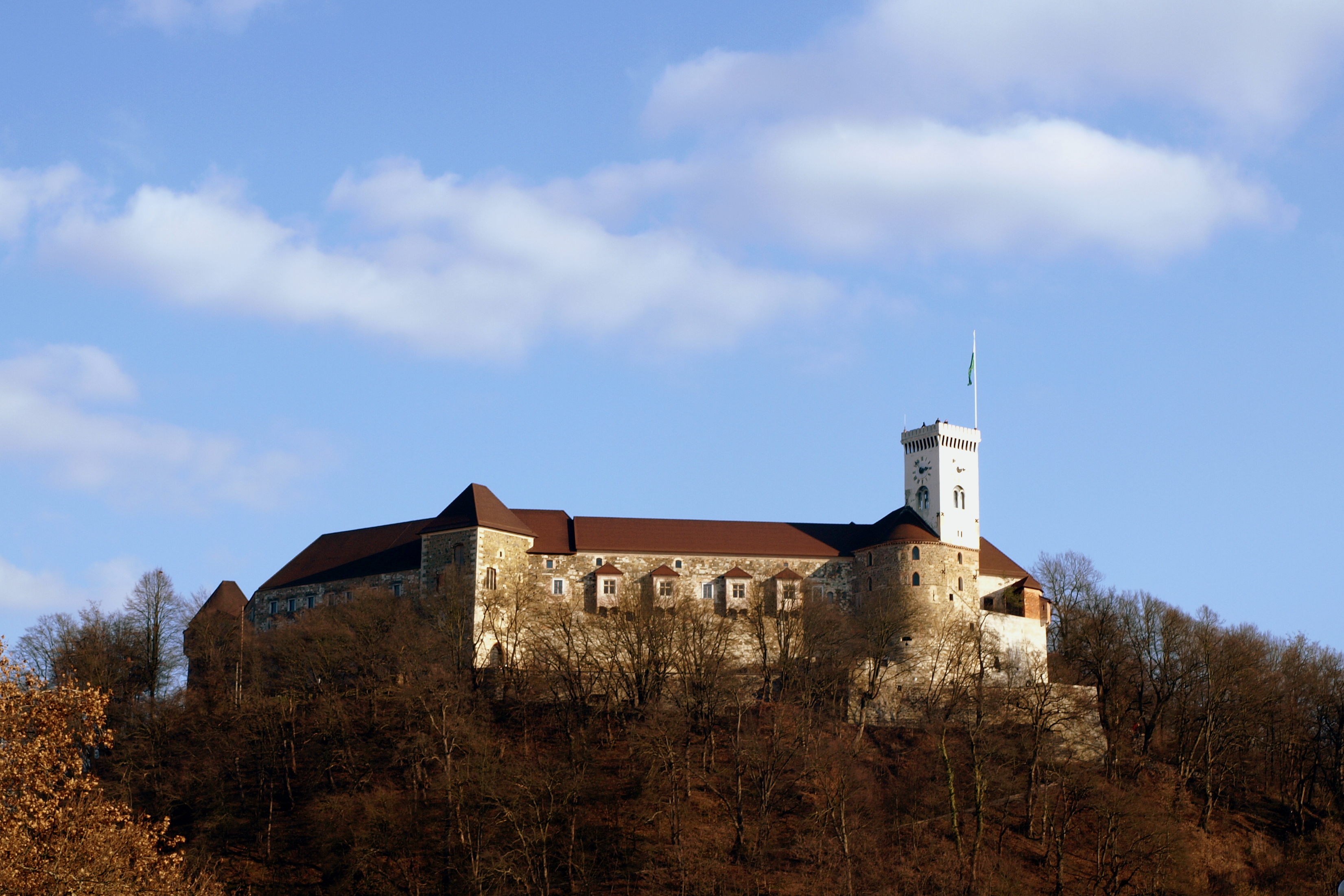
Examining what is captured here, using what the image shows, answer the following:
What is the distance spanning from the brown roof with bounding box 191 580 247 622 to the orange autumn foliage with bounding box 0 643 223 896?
243ft

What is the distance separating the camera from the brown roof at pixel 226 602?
109 metres

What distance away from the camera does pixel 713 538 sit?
107 meters

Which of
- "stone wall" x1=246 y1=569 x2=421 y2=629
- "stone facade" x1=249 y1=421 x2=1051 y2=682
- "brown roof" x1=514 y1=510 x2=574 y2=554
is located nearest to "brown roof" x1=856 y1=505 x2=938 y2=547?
"stone facade" x1=249 y1=421 x2=1051 y2=682

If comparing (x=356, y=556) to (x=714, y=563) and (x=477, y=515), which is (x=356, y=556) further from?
(x=714, y=563)

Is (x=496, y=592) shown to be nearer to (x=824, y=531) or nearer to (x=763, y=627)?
(x=763, y=627)

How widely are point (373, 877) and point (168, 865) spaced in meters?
37.6

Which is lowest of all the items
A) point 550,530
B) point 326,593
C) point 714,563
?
point 326,593

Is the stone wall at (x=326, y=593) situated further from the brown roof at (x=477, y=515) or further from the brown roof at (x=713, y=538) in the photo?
the brown roof at (x=713, y=538)

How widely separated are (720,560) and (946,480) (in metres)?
16.0

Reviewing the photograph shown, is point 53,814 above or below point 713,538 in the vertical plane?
below

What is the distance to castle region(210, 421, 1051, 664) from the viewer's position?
10050cm

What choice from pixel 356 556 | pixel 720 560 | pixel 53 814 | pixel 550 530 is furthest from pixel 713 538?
pixel 53 814

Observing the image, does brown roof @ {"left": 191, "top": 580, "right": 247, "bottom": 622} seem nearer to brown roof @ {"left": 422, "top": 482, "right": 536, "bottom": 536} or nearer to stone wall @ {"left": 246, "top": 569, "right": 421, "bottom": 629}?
stone wall @ {"left": 246, "top": 569, "right": 421, "bottom": 629}

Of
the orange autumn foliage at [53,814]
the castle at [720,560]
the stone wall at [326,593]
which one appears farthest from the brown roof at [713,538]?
the orange autumn foliage at [53,814]
